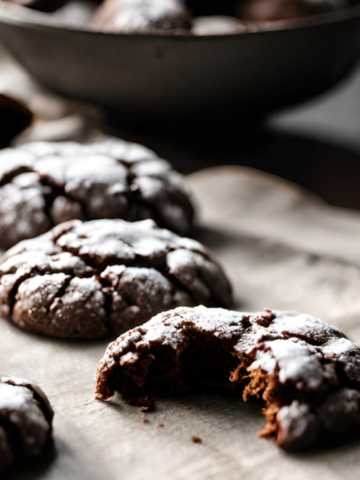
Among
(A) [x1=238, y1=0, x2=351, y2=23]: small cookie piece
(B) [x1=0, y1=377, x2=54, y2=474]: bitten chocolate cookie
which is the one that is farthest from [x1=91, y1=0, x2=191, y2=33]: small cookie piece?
(B) [x1=0, y1=377, x2=54, y2=474]: bitten chocolate cookie

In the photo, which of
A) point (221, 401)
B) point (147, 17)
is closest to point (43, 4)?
point (147, 17)

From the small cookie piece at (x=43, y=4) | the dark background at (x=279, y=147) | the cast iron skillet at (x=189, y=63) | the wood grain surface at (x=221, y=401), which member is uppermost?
the small cookie piece at (x=43, y=4)

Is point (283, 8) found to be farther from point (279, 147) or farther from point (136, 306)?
point (136, 306)

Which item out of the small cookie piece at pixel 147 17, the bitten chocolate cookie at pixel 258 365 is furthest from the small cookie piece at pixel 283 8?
the bitten chocolate cookie at pixel 258 365

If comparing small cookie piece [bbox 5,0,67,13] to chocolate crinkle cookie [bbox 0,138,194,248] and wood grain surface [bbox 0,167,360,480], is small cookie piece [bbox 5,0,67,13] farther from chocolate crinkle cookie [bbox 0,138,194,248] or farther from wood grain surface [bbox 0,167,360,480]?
wood grain surface [bbox 0,167,360,480]

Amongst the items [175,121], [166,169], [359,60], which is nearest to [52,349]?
[166,169]

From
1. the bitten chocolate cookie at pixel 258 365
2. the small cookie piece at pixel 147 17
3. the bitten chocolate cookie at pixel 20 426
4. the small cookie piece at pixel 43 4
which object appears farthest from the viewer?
the small cookie piece at pixel 43 4

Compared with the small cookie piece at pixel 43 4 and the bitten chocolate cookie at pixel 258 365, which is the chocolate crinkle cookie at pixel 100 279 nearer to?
the bitten chocolate cookie at pixel 258 365
